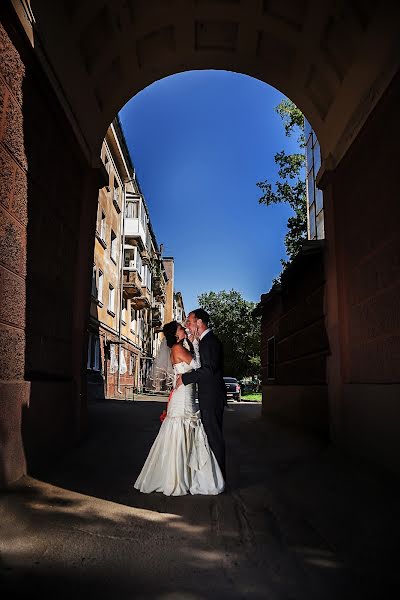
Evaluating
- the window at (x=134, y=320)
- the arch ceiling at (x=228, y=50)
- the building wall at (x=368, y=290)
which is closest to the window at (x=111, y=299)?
the window at (x=134, y=320)

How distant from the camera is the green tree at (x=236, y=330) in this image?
54.4 meters

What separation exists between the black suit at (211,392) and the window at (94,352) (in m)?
16.5

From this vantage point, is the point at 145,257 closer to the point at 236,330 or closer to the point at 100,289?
the point at 100,289

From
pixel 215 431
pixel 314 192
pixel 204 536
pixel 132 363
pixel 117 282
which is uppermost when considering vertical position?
pixel 314 192

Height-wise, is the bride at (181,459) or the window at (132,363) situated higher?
the window at (132,363)

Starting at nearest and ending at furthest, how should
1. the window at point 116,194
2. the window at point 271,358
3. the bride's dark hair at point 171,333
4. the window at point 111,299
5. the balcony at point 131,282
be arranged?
1. the bride's dark hair at point 171,333
2. the window at point 271,358
3. the window at point 111,299
4. the window at point 116,194
5. the balcony at point 131,282

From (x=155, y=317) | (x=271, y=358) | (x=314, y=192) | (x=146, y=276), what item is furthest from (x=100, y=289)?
(x=155, y=317)

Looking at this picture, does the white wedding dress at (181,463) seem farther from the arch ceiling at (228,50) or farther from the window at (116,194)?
the window at (116,194)

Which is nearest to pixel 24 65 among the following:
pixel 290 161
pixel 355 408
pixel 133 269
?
pixel 355 408

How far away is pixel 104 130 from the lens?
9414mm

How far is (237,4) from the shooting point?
27.0ft

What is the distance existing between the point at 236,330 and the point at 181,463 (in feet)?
166

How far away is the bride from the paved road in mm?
178

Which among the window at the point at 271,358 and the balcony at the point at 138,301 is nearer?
the window at the point at 271,358
